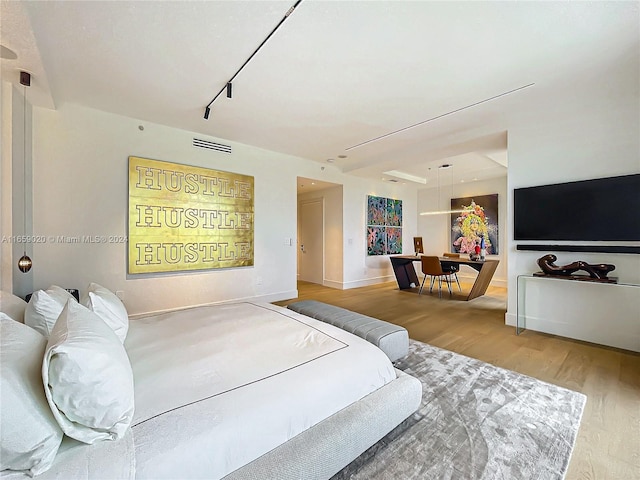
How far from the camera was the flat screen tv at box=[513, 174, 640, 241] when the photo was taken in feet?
9.40

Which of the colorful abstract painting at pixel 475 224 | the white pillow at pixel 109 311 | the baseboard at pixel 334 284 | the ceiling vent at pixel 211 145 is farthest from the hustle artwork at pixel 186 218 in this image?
the colorful abstract painting at pixel 475 224

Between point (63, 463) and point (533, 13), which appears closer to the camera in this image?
point (63, 463)

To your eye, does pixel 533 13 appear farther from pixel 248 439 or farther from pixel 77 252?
pixel 77 252

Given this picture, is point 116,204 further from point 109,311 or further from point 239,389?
point 239,389

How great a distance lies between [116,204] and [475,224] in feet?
25.0

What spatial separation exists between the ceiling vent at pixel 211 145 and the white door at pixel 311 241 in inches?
117

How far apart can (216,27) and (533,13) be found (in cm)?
233

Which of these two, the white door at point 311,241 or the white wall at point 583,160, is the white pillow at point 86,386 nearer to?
the white wall at point 583,160

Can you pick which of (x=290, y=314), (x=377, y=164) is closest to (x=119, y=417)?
(x=290, y=314)

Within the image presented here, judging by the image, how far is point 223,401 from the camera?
113 centimetres

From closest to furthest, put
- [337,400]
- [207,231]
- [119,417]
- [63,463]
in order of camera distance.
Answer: [63,463] < [119,417] < [337,400] < [207,231]

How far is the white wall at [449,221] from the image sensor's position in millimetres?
6767

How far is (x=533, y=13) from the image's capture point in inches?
77.2

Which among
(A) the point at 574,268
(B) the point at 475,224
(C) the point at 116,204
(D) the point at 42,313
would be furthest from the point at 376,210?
(D) the point at 42,313
